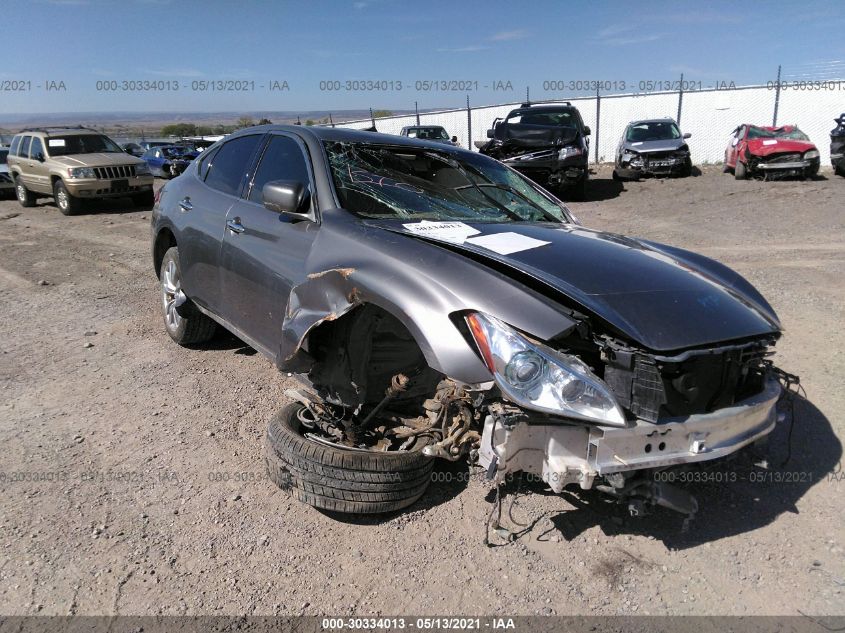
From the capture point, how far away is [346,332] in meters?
2.93

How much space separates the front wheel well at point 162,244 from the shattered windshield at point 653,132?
14047mm

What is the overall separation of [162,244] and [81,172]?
10.1 metres

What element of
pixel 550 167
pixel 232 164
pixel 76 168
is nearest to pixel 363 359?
pixel 232 164

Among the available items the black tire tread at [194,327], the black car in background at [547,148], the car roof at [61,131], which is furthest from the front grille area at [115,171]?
the black tire tread at [194,327]

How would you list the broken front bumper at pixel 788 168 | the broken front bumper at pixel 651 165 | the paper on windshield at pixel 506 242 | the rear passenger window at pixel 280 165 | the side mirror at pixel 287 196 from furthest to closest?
the broken front bumper at pixel 651 165, the broken front bumper at pixel 788 168, the rear passenger window at pixel 280 165, the side mirror at pixel 287 196, the paper on windshield at pixel 506 242

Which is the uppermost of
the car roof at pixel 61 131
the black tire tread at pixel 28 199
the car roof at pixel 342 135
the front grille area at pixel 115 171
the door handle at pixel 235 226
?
the car roof at pixel 61 131

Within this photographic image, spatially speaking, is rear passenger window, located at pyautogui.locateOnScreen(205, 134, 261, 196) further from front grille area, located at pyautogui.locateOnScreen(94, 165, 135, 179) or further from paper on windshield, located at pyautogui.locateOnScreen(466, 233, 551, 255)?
front grille area, located at pyautogui.locateOnScreen(94, 165, 135, 179)

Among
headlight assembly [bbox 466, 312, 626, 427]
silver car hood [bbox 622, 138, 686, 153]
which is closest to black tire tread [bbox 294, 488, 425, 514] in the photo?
headlight assembly [bbox 466, 312, 626, 427]

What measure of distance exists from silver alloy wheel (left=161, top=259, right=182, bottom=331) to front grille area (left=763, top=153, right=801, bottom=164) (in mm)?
14270

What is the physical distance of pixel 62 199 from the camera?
14.0m

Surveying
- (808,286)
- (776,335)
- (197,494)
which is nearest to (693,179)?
(808,286)

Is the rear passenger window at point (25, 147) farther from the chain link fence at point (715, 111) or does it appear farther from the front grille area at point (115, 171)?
the chain link fence at point (715, 111)

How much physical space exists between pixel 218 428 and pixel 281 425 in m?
0.89

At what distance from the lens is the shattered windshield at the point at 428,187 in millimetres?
3363
